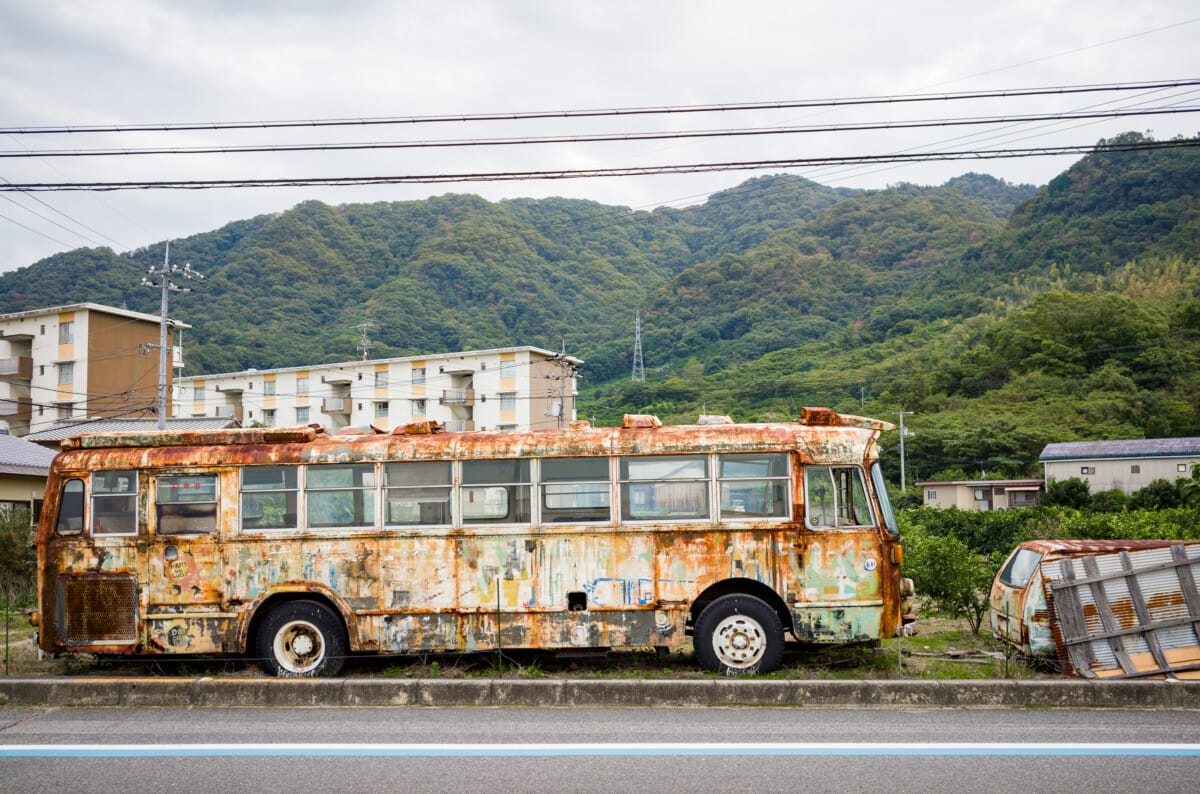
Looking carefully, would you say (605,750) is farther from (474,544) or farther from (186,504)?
(186,504)

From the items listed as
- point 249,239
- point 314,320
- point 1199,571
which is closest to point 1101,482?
point 1199,571

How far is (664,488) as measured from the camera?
34.3 ft

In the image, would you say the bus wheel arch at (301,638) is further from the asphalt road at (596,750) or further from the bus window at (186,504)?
the asphalt road at (596,750)

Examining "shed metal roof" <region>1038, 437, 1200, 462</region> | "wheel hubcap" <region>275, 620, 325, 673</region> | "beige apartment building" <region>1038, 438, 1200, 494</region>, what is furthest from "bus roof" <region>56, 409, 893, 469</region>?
"shed metal roof" <region>1038, 437, 1200, 462</region>

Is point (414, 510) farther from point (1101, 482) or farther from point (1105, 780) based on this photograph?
point (1101, 482)

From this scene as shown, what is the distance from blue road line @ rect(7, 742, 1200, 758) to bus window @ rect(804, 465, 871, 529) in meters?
3.33

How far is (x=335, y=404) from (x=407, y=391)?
5737mm

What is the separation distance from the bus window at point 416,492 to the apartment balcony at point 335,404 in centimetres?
5824

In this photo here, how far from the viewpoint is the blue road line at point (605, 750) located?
23.0ft

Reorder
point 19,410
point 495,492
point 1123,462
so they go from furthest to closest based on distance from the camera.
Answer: point 19,410, point 1123,462, point 495,492

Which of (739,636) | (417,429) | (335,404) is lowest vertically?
(739,636)

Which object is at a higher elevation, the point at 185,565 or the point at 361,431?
the point at 361,431

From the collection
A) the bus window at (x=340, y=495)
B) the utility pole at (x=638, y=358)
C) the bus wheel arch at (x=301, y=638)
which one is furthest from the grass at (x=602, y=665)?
the utility pole at (x=638, y=358)

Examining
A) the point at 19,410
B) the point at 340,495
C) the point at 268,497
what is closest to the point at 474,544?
the point at 340,495
